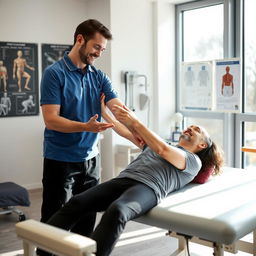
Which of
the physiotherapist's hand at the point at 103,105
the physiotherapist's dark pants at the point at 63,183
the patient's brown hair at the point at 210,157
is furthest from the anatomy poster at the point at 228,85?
the physiotherapist's dark pants at the point at 63,183

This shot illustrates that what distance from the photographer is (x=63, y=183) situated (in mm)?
2148

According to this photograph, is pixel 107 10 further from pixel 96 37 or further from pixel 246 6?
pixel 96 37

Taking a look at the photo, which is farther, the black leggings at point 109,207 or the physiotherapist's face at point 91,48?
the physiotherapist's face at point 91,48

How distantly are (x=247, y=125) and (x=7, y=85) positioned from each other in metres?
2.47

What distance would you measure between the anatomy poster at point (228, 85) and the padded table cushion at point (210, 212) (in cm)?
200

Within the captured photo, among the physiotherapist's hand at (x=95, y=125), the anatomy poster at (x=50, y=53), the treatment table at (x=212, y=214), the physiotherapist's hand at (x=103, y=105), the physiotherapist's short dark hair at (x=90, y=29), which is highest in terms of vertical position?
the anatomy poster at (x=50, y=53)

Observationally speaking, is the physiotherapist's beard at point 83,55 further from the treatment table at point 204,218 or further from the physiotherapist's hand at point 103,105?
the treatment table at point 204,218

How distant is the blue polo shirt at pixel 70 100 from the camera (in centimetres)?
207

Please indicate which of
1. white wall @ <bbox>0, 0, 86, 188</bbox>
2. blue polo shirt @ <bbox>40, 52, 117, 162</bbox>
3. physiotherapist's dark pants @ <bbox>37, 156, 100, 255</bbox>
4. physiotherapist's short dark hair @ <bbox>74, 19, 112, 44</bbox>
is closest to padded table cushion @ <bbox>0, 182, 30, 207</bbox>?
white wall @ <bbox>0, 0, 86, 188</bbox>

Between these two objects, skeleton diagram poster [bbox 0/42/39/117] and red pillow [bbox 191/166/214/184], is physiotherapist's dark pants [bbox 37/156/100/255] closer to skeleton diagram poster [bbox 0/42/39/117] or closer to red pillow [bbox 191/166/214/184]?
red pillow [bbox 191/166/214/184]

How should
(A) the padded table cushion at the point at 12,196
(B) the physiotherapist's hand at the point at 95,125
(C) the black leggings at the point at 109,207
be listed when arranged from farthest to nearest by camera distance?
(A) the padded table cushion at the point at 12,196 < (B) the physiotherapist's hand at the point at 95,125 < (C) the black leggings at the point at 109,207

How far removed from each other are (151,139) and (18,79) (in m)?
2.60

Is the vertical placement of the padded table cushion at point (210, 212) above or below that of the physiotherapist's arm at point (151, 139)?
below

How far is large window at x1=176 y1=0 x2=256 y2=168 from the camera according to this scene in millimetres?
4172
